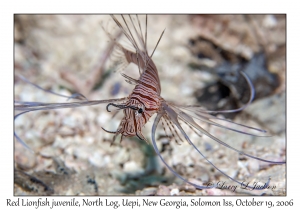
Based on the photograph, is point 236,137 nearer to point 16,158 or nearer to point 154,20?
point 16,158

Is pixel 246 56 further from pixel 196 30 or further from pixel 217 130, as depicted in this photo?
pixel 217 130

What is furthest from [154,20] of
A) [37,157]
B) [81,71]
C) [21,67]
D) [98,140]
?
[37,157]

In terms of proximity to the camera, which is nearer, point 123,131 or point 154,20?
point 123,131

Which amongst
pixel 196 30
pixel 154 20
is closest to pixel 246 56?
pixel 196 30

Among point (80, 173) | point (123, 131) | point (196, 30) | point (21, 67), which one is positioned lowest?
point (80, 173)

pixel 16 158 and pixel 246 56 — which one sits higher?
pixel 246 56

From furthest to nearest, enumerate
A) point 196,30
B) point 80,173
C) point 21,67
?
point 196,30 → point 21,67 → point 80,173
